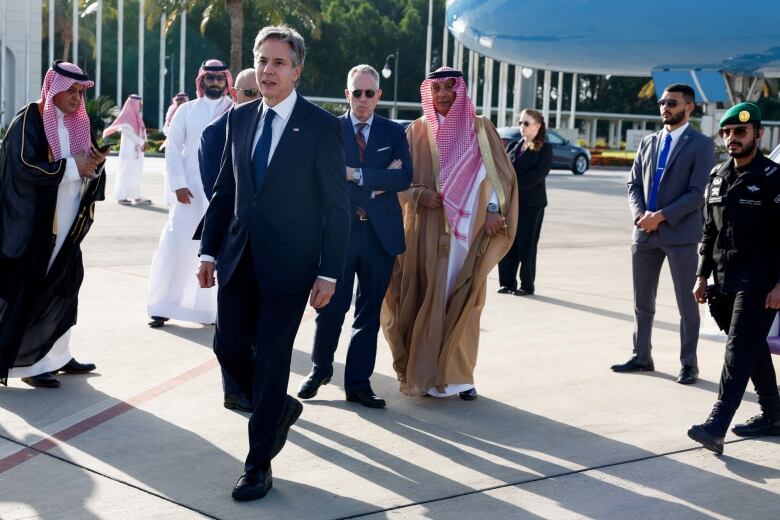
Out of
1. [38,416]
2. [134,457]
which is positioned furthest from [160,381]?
[134,457]

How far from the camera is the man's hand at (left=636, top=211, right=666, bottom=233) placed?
7.21 m

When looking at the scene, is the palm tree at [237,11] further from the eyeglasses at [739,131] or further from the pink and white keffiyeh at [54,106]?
the eyeglasses at [739,131]

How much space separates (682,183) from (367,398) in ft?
8.06

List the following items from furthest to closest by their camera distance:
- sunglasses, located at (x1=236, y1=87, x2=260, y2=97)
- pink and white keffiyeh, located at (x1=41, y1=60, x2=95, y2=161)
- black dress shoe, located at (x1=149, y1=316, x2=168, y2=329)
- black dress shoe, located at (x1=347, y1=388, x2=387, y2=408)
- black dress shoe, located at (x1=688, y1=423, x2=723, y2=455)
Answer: black dress shoe, located at (x1=149, y1=316, x2=168, y2=329) < sunglasses, located at (x1=236, y1=87, x2=260, y2=97) < pink and white keffiyeh, located at (x1=41, y1=60, x2=95, y2=161) < black dress shoe, located at (x1=347, y1=388, x2=387, y2=408) < black dress shoe, located at (x1=688, y1=423, x2=723, y2=455)

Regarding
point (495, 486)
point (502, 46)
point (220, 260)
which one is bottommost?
point (495, 486)

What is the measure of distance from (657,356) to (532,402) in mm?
1850

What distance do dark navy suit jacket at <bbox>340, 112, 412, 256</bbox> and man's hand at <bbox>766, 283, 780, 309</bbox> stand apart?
1.94 meters

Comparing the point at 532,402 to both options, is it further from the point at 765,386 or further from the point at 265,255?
the point at 265,255

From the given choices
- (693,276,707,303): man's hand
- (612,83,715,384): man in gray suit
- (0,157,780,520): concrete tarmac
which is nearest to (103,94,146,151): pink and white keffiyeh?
(0,157,780,520): concrete tarmac

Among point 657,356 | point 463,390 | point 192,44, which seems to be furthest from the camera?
point 192,44

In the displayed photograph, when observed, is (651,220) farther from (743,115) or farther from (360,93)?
(360,93)

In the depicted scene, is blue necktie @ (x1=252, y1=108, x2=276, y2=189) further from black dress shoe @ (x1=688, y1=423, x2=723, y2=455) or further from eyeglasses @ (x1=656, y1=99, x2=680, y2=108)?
eyeglasses @ (x1=656, y1=99, x2=680, y2=108)

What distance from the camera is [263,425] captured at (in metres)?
4.75

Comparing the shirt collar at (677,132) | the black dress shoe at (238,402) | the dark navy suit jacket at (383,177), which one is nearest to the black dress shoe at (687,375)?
the shirt collar at (677,132)
